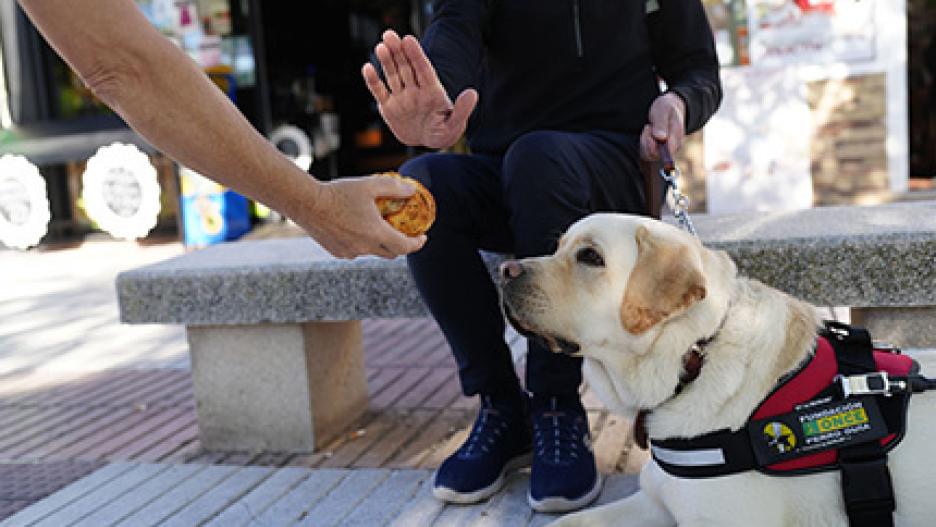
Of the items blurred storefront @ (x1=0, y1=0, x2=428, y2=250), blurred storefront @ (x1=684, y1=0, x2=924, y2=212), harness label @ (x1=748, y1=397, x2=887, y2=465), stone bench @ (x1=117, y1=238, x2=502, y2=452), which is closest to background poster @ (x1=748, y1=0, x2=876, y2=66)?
blurred storefront @ (x1=684, y1=0, x2=924, y2=212)

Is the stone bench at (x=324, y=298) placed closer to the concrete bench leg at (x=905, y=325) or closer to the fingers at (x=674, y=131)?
the concrete bench leg at (x=905, y=325)

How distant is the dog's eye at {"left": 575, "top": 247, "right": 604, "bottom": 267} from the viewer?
6.99 feet

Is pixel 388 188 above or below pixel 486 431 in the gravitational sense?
above

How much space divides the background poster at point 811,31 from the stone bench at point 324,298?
4.28 metres

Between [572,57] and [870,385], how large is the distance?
1521mm

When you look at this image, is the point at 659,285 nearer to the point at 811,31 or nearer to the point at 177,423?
the point at 177,423

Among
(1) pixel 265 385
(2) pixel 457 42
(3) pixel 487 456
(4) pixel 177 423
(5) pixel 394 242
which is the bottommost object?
(4) pixel 177 423

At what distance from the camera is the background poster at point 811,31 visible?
279 inches

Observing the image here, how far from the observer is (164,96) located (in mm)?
1641

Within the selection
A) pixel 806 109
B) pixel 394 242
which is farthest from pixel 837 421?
pixel 806 109

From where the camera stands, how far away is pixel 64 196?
10039 millimetres

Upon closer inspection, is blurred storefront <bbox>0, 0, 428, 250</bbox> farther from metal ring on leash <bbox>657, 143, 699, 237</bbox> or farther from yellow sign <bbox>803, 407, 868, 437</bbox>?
yellow sign <bbox>803, 407, 868, 437</bbox>

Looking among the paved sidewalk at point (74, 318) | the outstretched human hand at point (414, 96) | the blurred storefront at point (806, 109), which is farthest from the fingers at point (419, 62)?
the blurred storefront at point (806, 109)

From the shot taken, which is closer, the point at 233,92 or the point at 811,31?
the point at 811,31
